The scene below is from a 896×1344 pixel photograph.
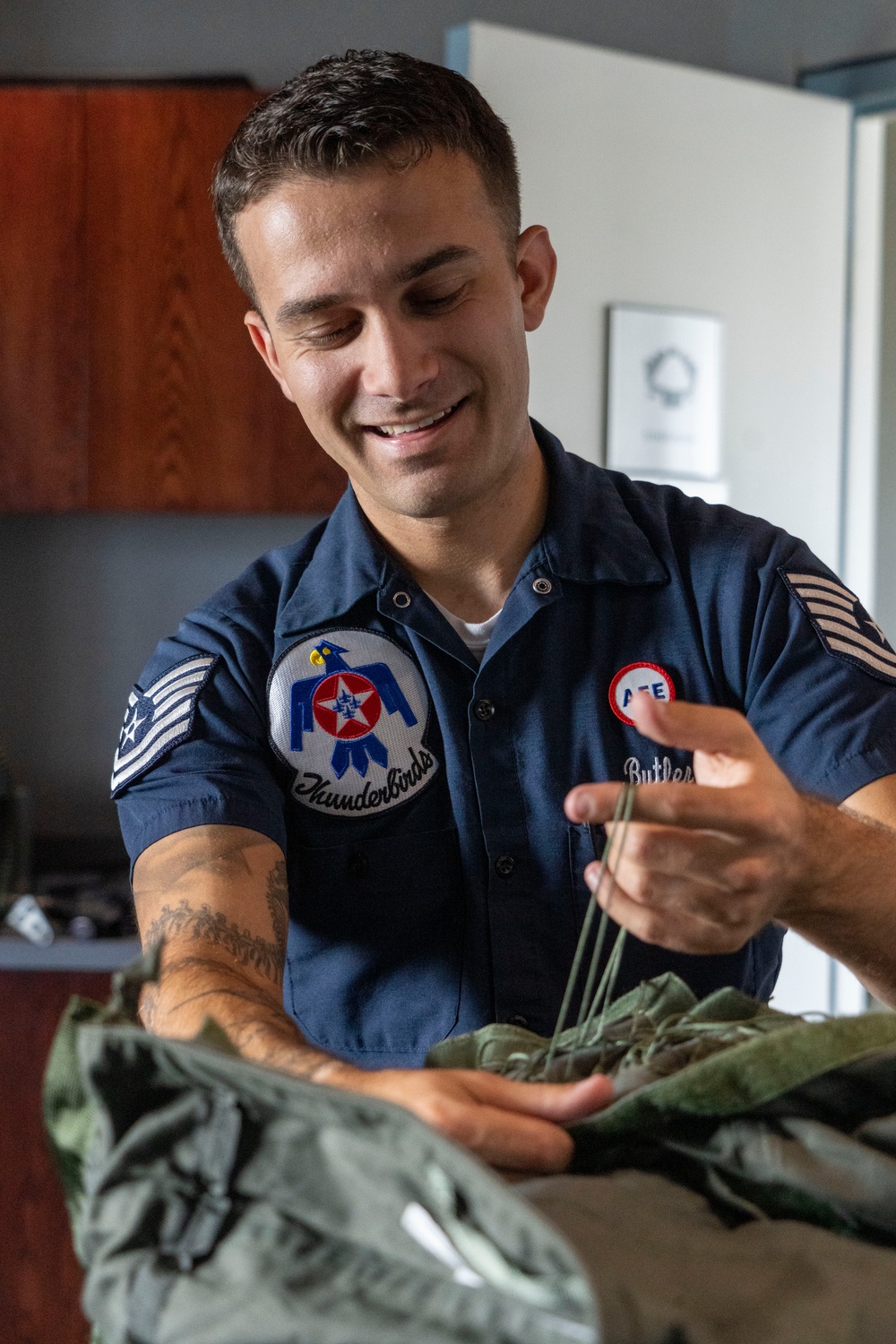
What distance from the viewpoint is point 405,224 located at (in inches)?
45.8

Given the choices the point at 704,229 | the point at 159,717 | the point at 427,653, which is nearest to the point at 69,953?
the point at 159,717

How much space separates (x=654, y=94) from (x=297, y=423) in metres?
0.97

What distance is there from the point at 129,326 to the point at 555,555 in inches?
61.7

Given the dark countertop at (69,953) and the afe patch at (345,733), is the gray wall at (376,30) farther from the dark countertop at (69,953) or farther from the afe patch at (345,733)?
the afe patch at (345,733)

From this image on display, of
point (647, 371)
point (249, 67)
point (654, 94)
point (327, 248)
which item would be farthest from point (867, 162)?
point (327, 248)

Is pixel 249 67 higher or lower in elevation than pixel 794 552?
higher

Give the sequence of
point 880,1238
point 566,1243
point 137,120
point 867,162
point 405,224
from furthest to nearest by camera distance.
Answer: point 867,162
point 137,120
point 405,224
point 880,1238
point 566,1243

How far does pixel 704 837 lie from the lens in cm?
79

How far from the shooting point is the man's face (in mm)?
1165

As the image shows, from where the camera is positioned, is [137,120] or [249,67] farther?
[249,67]

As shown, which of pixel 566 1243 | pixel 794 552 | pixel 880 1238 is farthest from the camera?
pixel 794 552

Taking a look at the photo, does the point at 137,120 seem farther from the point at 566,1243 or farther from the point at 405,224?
the point at 566,1243

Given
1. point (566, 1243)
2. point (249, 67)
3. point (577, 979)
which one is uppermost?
point (249, 67)

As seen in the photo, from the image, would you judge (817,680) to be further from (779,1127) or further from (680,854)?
(779,1127)
